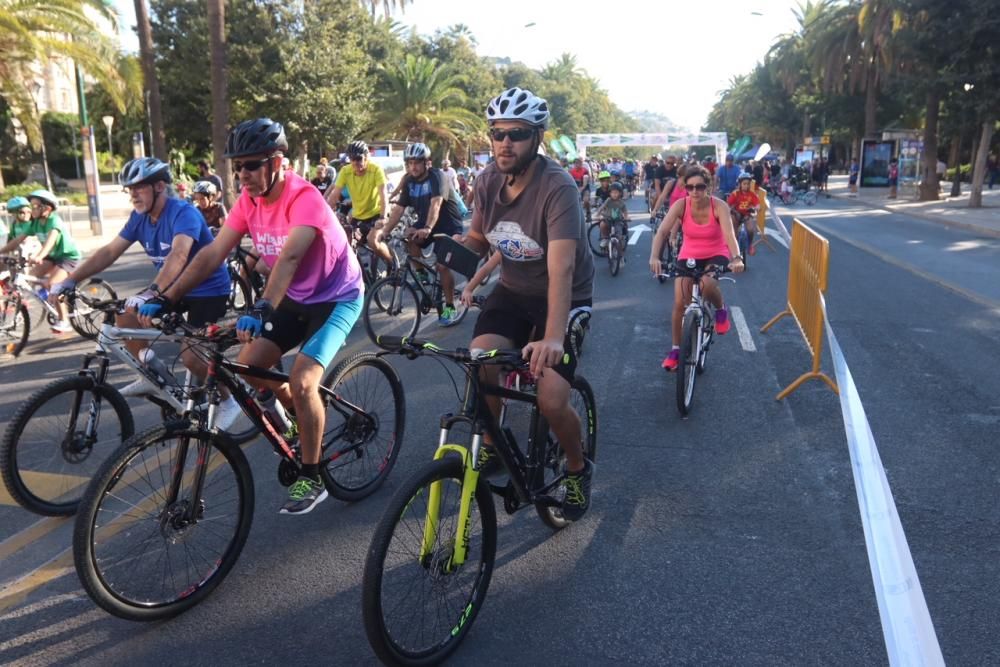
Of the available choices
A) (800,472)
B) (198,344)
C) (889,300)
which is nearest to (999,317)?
(889,300)

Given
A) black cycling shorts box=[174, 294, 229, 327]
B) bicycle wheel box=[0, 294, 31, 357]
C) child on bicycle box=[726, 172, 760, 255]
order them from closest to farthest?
black cycling shorts box=[174, 294, 229, 327] < bicycle wheel box=[0, 294, 31, 357] < child on bicycle box=[726, 172, 760, 255]

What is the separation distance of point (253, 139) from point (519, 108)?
127 centimetres

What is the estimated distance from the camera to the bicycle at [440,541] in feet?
9.57

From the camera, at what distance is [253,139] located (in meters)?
3.98

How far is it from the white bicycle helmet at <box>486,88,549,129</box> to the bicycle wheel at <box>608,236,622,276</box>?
9946mm

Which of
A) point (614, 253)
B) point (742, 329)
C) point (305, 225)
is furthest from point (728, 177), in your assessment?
point (305, 225)

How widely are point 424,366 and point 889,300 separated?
22.0 feet

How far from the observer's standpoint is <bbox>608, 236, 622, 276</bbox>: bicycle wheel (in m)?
13.5

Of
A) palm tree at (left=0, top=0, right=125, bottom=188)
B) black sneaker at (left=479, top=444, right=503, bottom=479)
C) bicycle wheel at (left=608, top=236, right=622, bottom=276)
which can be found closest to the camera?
black sneaker at (left=479, top=444, right=503, bottom=479)

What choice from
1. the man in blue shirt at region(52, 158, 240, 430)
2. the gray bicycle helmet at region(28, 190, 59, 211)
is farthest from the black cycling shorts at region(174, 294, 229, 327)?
the gray bicycle helmet at region(28, 190, 59, 211)

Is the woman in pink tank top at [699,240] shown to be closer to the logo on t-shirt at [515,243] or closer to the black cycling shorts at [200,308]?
the logo on t-shirt at [515,243]

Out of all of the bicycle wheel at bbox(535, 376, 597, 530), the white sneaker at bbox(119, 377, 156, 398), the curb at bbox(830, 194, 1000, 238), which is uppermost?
the white sneaker at bbox(119, 377, 156, 398)

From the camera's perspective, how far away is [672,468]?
17.1ft

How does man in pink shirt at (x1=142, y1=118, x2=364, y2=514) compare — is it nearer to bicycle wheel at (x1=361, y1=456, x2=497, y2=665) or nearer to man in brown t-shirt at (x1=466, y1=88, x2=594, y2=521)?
man in brown t-shirt at (x1=466, y1=88, x2=594, y2=521)
